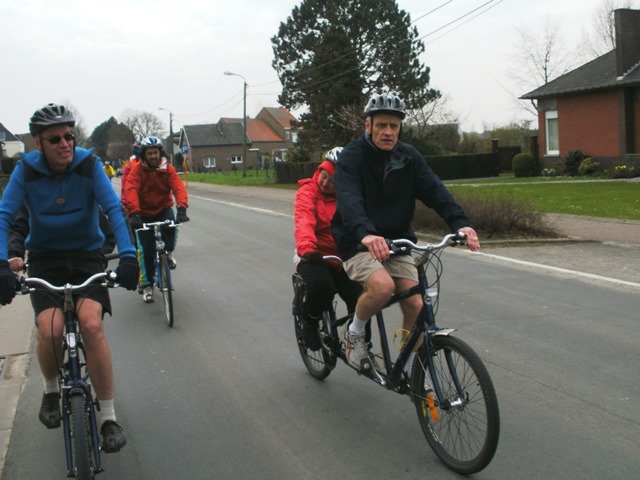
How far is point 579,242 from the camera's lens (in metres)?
12.3

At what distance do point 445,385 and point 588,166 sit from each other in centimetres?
2896

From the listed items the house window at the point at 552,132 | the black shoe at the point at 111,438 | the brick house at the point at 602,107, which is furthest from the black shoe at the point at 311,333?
the house window at the point at 552,132

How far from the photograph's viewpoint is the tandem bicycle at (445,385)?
11.0 ft

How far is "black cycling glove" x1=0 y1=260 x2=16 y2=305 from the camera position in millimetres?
3336

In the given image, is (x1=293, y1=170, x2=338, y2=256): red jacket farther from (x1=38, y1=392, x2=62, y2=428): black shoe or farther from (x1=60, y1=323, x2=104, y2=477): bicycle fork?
(x1=38, y1=392, x2=62, y2=428): black shoe

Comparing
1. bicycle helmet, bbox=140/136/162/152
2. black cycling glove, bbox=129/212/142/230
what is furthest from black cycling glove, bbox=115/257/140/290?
bicycle helmet, bbox=140/136/162/152

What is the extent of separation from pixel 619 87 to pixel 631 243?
20.3 meters

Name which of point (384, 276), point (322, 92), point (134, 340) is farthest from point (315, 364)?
point (322, 92)

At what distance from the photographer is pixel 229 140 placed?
106 metres

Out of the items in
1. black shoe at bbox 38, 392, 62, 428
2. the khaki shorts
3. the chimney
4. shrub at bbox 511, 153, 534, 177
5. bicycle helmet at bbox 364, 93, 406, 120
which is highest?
the chimney

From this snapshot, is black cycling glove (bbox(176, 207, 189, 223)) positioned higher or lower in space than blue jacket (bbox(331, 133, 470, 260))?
lower

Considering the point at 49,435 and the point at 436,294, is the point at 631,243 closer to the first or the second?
the point at 436,294

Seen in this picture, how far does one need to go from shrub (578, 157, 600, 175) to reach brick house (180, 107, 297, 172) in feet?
242

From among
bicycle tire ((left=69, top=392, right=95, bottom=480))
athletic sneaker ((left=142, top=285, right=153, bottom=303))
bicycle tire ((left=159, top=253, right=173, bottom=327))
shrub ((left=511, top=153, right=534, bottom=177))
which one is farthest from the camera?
shrub ((left=511, top=153, right=534, bottom=177))
